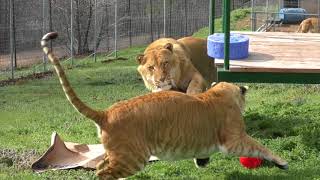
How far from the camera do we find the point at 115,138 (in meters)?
5.96

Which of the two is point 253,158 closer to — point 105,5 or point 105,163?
point 105,163

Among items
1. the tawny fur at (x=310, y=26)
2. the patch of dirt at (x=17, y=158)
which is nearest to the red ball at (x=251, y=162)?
the patch of dirt at (x=17, y=158)

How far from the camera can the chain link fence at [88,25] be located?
21.8 m

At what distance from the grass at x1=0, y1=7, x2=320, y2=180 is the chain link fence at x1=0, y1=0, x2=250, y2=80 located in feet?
10.8

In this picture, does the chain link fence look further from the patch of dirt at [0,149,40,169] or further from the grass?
the patch of dirt at [0,149,40,169]

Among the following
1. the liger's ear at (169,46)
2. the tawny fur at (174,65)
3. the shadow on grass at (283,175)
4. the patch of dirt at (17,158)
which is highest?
the liger's ear at (169,46)

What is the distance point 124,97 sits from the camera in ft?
49.2

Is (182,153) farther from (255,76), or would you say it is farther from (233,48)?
(233,48)

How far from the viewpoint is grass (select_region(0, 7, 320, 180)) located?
722 cm

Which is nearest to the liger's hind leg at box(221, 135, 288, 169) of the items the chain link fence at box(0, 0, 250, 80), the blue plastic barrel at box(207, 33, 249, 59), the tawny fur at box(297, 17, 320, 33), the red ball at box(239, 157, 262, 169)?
the red ball at box(239, 157, 262, 169)

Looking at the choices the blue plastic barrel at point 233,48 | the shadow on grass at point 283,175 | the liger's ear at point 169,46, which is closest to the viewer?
the shadow on grass at point 283,175

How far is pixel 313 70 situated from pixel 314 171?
3.61 feet

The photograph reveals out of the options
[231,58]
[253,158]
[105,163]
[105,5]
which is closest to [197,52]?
[231,58]

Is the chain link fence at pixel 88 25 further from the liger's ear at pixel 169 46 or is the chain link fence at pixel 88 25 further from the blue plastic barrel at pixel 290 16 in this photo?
the liger's ear at pixel 169 46
